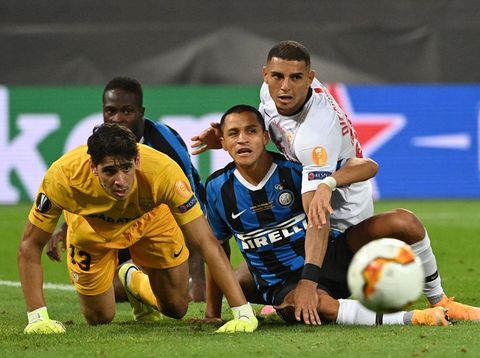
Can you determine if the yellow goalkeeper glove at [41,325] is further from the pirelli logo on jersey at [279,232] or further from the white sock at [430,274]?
the white sock at [430,274]

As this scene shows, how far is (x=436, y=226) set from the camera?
13.2 meters

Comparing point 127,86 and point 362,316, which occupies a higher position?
point 127,86

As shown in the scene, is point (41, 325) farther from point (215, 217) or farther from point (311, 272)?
point (311, 272)

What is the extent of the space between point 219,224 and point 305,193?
0.65m

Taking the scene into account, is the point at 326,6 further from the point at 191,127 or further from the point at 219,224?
the point at 219,224

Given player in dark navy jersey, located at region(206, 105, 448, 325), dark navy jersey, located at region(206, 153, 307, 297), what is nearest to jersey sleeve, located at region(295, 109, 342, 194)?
player in dark navy jersey, located at region(206, 105, 448, 325)

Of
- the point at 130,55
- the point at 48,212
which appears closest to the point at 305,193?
the point at 48,212

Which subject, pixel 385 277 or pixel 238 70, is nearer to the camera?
pixel 385 277

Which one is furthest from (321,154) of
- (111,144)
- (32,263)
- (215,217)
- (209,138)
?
(32,263)

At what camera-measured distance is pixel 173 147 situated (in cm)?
798

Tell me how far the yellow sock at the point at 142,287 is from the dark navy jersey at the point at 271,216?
90 cm

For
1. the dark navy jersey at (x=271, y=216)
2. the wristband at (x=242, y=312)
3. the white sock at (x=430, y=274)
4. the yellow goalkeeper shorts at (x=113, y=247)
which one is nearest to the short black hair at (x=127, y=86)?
the yellow goalkeeper shorts at (x=113, y=247)

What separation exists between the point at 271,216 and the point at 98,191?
1.00 m

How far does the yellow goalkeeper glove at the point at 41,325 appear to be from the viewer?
6.20 m
